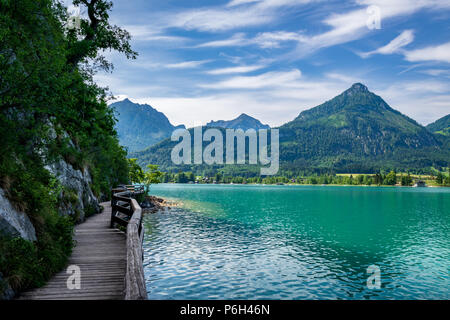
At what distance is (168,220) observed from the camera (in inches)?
1834

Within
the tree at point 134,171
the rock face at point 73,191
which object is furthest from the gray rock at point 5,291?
the tree at point 134,171

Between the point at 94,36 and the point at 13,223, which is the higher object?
the point at 94,36

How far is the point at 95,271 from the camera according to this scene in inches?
441

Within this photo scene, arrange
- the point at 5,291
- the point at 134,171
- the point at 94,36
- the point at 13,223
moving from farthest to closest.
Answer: the point at 134,171
the point at 94,36
the point at 13,223
the point at 5,291

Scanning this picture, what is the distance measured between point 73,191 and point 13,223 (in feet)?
43.9

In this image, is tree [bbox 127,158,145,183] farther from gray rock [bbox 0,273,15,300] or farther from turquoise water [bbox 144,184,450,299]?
gray rock [bbox 0,273,15,300]

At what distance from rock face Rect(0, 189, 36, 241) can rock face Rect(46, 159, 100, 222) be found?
7.70 meters

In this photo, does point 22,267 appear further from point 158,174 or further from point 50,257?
point 158,174

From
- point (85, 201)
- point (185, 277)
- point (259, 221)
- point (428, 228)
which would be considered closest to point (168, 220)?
point (259, 221)

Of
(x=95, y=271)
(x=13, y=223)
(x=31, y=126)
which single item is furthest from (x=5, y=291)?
(x=31, y=126)

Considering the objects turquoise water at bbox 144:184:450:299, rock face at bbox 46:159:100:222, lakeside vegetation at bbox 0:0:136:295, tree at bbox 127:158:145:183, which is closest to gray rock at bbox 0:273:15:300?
lakeside vegetation at bbox 0:0:136:295

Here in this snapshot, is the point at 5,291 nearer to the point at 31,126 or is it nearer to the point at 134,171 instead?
the point at 31,126

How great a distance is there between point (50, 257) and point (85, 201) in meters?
15.9

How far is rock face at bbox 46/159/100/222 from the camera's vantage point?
1977 centimetres
